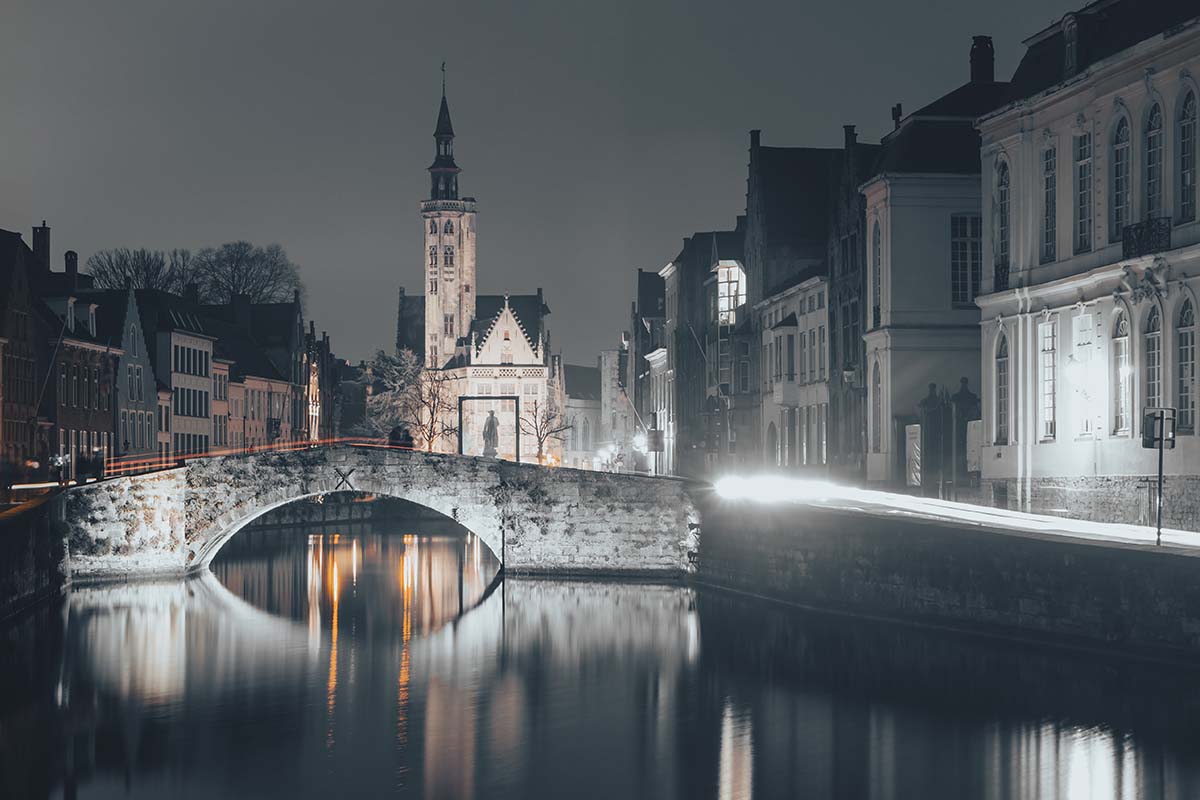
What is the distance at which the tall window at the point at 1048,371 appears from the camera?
122 ft

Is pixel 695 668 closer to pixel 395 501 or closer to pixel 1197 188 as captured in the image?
pixel 1197 188

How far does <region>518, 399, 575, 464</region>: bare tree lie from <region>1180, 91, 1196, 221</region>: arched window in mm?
107005

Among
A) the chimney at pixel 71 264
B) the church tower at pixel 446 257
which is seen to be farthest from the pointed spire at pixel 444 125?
the chimney at pixel 71 264

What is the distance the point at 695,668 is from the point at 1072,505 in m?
7.63

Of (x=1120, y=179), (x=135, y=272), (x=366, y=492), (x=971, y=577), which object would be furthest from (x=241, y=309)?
(x=971, y=577)

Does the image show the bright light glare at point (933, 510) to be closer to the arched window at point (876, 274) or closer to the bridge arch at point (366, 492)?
the arched window at point (876, 274)

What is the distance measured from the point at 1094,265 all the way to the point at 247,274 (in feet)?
245

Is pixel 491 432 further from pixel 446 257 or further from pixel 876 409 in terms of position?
pixel 876 409

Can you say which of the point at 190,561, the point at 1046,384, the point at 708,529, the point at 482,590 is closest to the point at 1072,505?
the point at 1046,384

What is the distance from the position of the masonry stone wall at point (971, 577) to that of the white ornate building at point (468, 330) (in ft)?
345

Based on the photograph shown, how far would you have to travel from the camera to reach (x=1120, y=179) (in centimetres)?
3431

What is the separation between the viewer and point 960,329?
45406mm

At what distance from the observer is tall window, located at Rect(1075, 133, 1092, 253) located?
116ft

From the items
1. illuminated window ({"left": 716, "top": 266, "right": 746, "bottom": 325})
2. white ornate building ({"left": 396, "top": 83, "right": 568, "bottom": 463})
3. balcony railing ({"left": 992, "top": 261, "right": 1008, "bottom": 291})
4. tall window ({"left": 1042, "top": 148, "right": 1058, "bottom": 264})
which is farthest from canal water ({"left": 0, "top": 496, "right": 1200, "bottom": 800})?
white ornate building ({"left": 396, "top": 83, "right": 568, "bottom": 463})
